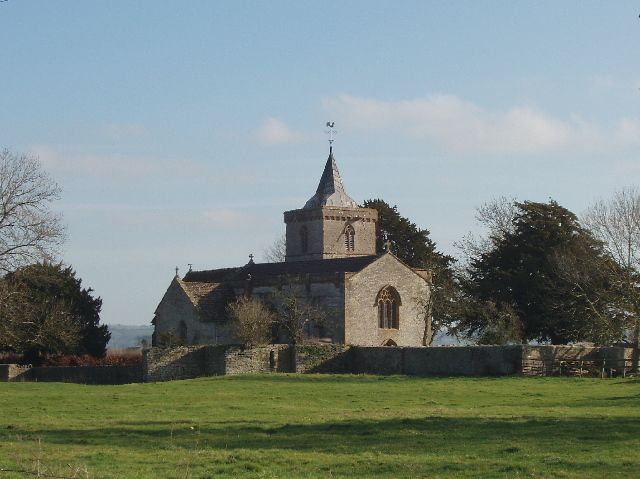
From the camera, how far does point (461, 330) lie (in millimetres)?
68188

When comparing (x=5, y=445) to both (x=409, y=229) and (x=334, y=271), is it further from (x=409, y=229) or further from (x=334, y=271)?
(x=409, y=229)

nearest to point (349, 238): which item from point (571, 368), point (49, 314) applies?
point (49, 314)

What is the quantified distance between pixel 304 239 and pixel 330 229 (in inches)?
98.6

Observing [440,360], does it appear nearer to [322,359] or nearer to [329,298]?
[322,359]

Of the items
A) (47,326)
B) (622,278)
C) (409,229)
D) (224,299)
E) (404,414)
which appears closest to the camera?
(404,414)

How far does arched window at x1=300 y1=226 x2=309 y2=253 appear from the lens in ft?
271

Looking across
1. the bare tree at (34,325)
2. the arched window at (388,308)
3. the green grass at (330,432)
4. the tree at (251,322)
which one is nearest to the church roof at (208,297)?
the tree at (251,322)

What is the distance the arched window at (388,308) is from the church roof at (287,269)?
80.6 inches

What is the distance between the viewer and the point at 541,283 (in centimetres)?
6500

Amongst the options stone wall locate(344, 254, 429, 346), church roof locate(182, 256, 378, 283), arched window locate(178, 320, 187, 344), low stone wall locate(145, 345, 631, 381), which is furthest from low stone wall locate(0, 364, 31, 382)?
stone wall locate(344, 254, 429, 346)

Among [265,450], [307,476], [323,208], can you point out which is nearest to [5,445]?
[265,450]

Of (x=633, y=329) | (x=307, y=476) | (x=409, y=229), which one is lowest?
(x=307, y=476)

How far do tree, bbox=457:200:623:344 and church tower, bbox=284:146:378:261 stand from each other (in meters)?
12.6

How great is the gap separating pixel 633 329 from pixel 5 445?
40571 millimetres
